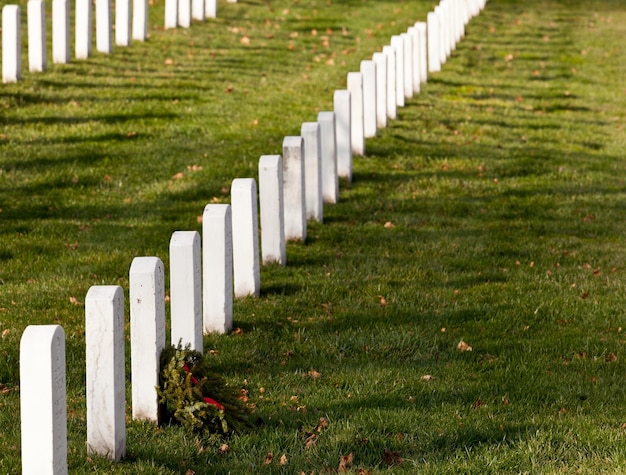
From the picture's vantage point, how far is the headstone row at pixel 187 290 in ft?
13.8

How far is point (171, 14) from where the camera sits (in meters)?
19.4

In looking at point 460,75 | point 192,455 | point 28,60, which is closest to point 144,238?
point 192,455

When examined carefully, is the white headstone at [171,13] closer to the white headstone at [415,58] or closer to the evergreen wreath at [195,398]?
the white headstone at [415,58]

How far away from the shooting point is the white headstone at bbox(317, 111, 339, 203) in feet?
33.9

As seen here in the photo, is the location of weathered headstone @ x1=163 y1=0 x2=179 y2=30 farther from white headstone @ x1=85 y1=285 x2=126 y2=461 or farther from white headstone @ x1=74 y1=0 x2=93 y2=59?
white headstone @ x1=85 y1=285 x2=126 y2=461

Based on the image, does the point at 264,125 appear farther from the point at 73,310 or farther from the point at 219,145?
the point at 73,310

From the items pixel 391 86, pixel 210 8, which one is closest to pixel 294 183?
pixel 391 86

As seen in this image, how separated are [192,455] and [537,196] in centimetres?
673

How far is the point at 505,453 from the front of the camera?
518 centimetres

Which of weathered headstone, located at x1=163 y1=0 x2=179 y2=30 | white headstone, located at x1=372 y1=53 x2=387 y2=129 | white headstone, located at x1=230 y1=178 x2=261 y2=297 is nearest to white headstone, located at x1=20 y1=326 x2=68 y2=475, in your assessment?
white headstone, located at x1=230 y1=178 x2=261 y2=297

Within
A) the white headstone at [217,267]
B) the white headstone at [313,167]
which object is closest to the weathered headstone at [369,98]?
the white headstone at [313,167]

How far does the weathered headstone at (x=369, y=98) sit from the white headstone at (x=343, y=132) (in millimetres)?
1640

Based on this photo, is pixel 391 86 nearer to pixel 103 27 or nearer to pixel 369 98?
pixel 369 98

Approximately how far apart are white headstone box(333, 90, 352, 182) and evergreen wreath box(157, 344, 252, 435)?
588 centimetres
